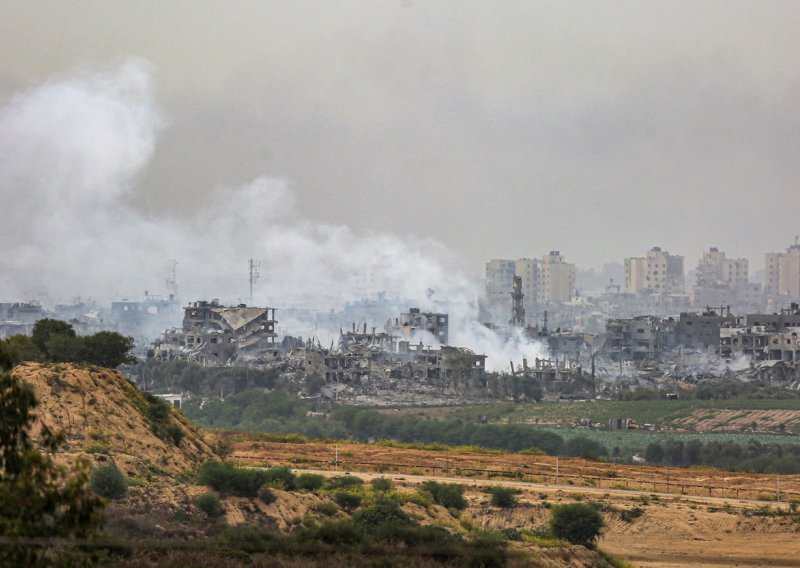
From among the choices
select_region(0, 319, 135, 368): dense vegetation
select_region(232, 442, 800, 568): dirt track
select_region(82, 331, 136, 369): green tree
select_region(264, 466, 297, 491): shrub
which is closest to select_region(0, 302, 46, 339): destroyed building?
select_region(0, 319, 135, 368): dense vegetation

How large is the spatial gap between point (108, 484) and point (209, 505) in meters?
2.46

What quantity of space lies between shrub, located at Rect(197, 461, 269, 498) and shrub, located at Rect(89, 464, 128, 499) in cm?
257

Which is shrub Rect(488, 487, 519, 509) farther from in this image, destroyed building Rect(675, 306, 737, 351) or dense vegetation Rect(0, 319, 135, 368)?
destroyed building Rect(675, 306, 737, 351)

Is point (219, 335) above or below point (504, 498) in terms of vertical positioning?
above

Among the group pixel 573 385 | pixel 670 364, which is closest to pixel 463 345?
pixel 670 364

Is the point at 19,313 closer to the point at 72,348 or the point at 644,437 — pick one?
the point at 644,437

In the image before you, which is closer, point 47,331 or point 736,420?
point 47,331

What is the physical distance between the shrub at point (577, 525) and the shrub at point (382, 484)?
20.8 feet

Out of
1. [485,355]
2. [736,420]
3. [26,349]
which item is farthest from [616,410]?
[26,349]

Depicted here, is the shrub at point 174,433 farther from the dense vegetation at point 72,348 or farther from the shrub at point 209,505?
the shrub at point 209,505

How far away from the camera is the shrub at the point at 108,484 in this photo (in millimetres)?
36688

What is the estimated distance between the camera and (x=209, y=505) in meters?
37.2

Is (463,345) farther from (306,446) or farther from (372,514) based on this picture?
(372,514)

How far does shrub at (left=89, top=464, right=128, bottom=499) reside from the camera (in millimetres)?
36688
